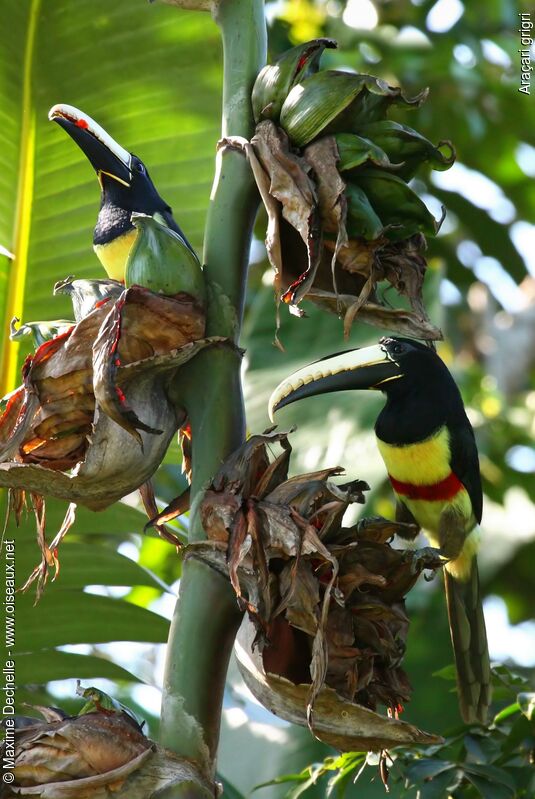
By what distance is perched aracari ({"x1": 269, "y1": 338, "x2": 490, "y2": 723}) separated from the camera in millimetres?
1977

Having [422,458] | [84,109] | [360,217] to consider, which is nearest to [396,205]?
[360,217]

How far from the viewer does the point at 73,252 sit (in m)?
1.75

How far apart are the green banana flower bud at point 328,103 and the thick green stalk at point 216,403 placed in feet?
0.23

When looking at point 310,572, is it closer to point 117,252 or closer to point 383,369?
point 117,252

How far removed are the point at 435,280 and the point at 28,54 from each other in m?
0.98

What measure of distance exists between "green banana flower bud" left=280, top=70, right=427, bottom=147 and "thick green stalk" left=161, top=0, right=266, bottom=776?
0.23 feet

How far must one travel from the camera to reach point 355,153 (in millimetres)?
1140

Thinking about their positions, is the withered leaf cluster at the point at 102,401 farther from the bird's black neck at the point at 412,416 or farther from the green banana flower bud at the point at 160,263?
the bird's black neck at the point at 412,416

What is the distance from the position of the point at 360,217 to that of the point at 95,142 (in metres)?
0.38

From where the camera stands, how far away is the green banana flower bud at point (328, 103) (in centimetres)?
113

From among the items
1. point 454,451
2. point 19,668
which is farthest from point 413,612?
point 19,668

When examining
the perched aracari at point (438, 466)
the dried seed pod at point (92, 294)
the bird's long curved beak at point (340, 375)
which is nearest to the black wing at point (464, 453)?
the perched aracari at point (438, 466)

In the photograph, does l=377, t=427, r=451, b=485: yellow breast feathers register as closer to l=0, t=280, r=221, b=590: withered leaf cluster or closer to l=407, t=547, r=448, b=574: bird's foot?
l=407, t=547, r=448, b=574: bird's foot

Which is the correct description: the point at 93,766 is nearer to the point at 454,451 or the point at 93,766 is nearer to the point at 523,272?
the point at 454,451
